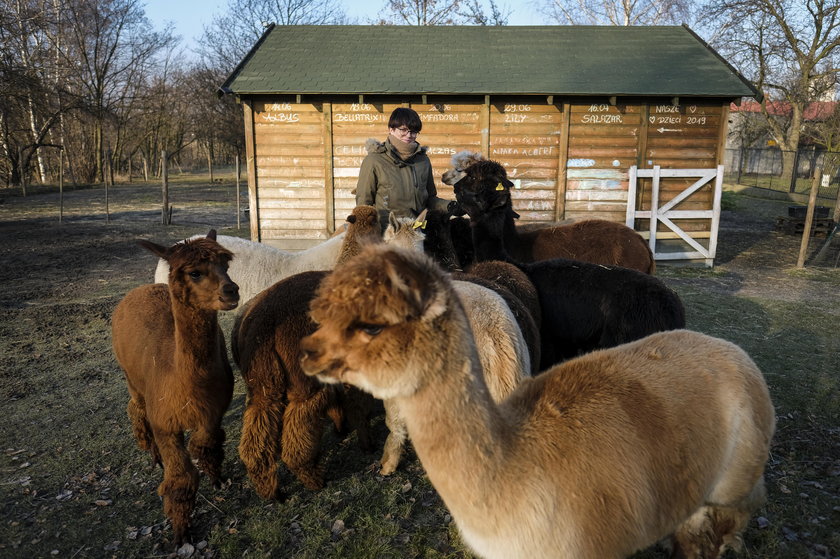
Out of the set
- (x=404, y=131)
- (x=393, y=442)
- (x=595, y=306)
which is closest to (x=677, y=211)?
(x=404, y=131)

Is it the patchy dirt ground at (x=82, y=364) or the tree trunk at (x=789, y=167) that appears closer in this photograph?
the patchy dirt ground at (x=82, y=364)

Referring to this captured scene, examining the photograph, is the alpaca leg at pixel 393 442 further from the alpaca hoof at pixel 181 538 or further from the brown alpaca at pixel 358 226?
the brown alpaca at pixel 358 226

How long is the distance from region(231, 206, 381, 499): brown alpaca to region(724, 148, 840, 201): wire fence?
81.6 feet

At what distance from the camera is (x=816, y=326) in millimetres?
7566

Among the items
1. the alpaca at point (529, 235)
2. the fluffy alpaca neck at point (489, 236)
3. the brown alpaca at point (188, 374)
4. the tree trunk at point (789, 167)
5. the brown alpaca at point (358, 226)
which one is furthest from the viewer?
the tree trunk at point (789, 167)

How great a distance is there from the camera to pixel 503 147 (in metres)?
11.9

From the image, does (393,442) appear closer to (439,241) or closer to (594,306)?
(594,306)

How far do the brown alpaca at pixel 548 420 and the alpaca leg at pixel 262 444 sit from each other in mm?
2092

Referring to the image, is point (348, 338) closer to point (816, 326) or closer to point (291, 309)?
point (291, 309)

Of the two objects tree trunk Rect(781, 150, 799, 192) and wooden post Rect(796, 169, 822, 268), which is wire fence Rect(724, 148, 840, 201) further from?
wooden post Rect(796, 169, 822, 268)

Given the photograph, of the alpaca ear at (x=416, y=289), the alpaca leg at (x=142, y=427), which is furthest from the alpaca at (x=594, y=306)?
the alpaca leg at (x=142, y=427)

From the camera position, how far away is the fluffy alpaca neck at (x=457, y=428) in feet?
6.36

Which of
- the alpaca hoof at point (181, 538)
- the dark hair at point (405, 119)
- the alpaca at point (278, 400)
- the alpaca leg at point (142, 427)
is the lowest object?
the alpaca hoof at point (181, 538)

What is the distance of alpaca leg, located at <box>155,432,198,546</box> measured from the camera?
347cm
